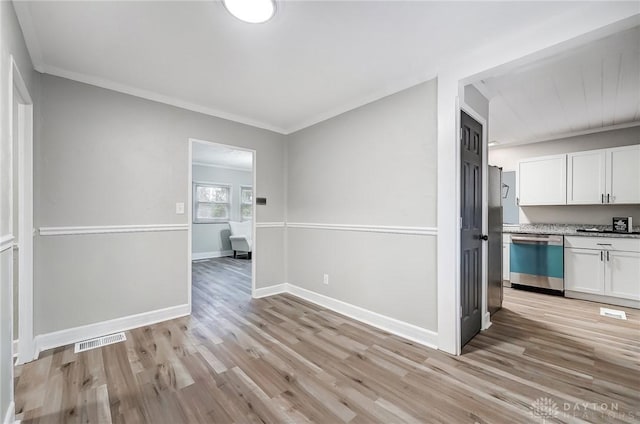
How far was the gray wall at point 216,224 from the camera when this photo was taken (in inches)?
273

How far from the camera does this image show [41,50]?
2145mm

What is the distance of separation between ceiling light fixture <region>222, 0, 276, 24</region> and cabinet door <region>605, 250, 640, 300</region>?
484 cm

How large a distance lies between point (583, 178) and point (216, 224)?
24.8 feet

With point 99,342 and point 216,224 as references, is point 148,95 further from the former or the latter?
point 216,224

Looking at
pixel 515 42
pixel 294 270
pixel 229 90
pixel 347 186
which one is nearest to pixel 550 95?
pixel 515 42

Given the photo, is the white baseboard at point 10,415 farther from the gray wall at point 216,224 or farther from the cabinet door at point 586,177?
the cabinet door at point 586,177

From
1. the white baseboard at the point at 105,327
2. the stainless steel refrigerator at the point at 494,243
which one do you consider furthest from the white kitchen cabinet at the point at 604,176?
the white baseboard at the point at 105,327

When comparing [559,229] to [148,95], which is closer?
[148,95]

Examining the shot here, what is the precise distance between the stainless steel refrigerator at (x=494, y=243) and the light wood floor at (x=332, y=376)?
334 mm

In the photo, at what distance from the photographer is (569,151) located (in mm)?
4285

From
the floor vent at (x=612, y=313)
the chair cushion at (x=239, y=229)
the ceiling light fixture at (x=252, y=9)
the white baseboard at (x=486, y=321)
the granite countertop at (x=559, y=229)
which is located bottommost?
the floor vent at (x=612, y=313)

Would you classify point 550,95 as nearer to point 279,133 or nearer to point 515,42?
point 515,42

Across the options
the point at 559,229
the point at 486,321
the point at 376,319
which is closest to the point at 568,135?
the point at 559,229

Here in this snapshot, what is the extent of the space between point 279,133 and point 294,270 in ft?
6.85
